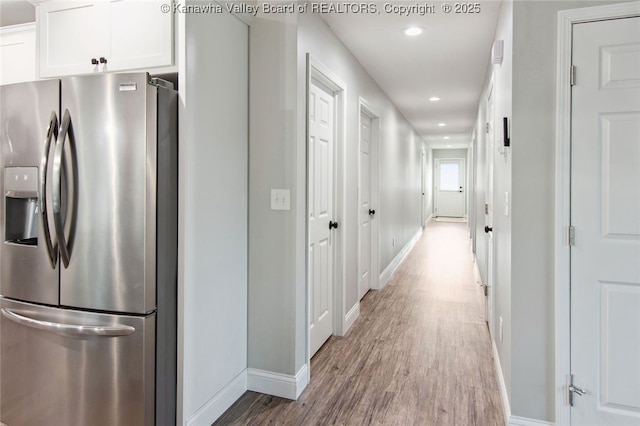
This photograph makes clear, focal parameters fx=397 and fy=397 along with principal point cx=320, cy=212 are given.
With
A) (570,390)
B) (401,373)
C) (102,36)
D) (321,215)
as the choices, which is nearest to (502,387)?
(570,390)

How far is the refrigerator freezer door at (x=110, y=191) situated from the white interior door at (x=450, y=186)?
13.2 meters

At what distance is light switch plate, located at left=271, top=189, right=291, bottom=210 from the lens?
7.67 ft

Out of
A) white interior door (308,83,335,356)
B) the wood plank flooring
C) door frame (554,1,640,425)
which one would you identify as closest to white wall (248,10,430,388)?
the wood plank flooring

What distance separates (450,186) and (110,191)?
13.5 meters

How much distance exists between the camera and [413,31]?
308 cm

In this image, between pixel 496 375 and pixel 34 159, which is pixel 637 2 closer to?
pixel 496 375

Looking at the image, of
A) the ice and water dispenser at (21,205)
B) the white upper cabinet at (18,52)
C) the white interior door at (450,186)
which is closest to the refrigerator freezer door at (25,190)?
the ice and water dispenser at (21,205)

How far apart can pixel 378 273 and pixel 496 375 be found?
2.27m

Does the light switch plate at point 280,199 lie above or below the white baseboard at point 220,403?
above

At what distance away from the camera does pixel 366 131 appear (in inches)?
176

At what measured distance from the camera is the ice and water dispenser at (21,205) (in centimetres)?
192

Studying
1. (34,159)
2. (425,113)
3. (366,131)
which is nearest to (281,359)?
(34,159)

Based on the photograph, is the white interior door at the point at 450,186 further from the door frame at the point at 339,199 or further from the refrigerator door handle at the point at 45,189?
the refrigerator door handle at the point at 45,189

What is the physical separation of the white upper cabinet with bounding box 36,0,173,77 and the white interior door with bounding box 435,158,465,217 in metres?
13.0
